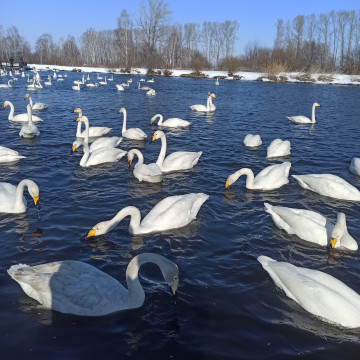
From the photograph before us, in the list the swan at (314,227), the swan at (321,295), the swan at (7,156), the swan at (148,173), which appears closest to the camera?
the swan at (321,295)

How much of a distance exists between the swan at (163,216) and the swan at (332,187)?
325 centimetres

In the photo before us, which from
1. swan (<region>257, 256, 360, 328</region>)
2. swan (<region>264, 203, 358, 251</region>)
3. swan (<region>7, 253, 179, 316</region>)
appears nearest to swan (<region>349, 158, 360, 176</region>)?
swan (<region>264, 203, 358, 251</region>)

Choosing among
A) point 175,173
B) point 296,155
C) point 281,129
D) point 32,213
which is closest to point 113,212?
point 32,213

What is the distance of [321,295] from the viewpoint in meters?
4.69

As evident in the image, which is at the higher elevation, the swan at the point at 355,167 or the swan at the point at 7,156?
the swan at the point at 7,156

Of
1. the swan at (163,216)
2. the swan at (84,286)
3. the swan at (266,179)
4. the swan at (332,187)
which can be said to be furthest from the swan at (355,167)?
the swan at (84,286)

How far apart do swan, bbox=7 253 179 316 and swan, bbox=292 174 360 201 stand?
18.0 feet

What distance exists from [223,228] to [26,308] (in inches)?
150

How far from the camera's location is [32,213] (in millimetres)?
7605

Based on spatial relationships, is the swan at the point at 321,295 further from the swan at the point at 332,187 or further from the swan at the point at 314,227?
the swan at the point at 332,187

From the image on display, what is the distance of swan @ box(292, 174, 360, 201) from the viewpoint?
8539 millimetres

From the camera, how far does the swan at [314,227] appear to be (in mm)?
6230

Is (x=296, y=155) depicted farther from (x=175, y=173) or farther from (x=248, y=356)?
(x=248, y=356)

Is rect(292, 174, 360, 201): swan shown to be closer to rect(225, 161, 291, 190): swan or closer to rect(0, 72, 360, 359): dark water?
rect(0, 72, 360, 359): dark water
